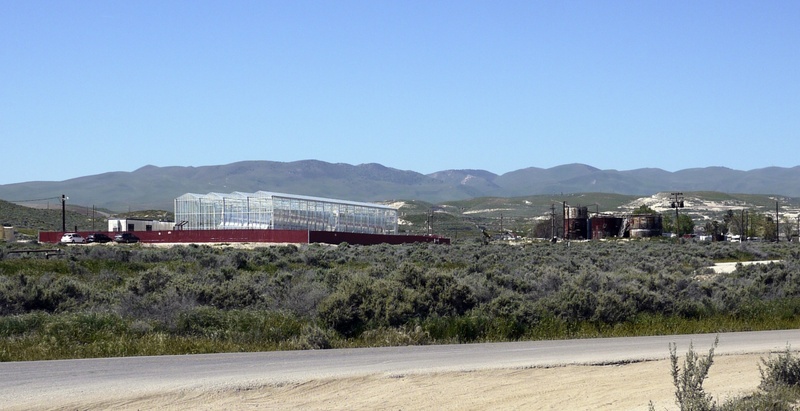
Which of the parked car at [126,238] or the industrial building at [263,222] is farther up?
the industrial building at [263,222]

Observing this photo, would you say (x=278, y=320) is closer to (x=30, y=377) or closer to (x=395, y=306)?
(x=395, y=306)

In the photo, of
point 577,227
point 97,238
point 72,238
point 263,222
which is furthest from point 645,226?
point 72,238

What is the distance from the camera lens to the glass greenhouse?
7575 cm

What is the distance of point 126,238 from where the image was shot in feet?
257

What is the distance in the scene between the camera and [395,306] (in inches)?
745

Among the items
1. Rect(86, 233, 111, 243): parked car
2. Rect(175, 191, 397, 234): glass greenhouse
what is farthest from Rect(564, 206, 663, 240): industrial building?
Rect(86, 233, 111, 243): parked car

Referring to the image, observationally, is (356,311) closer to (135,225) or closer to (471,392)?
(471,392)

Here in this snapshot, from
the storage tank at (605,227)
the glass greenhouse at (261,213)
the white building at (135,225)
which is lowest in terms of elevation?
the storage tank at (605,227)

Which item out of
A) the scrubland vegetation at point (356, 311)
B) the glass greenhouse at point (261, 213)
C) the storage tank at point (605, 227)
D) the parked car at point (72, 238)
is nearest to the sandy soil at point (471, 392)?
the scrubland vegetation at point (356, 311)

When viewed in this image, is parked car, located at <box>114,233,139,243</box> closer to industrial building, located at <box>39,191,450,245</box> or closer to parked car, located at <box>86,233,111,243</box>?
industrial building, located at <box>39,191,450,245</box>

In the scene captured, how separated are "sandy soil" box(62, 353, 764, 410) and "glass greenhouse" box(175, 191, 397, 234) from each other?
2465 inches

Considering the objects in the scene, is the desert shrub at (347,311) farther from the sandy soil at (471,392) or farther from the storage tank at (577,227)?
the storage tank at (577,227)

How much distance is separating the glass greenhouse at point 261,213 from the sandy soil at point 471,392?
205ft

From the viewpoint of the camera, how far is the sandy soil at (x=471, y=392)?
1105cm
